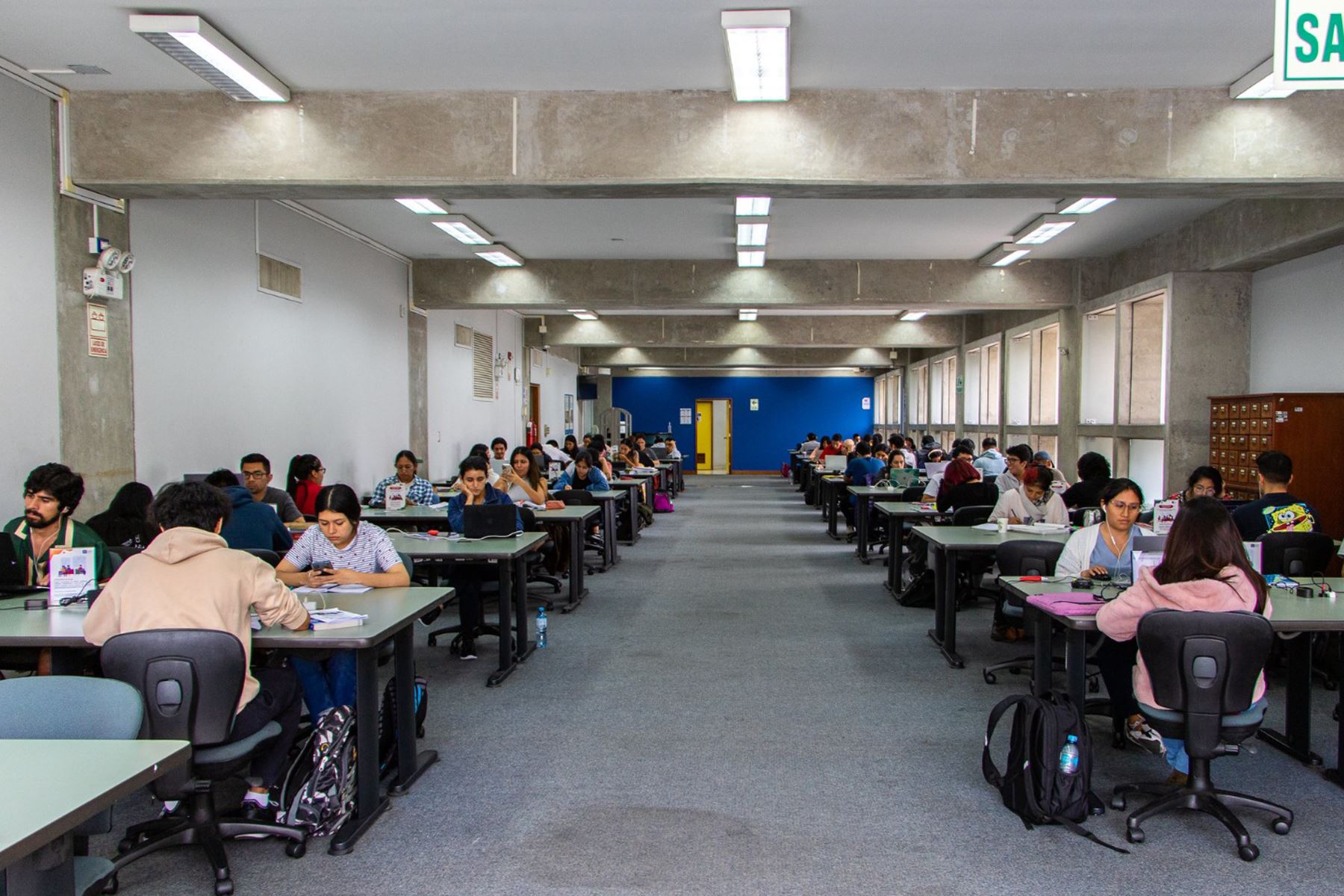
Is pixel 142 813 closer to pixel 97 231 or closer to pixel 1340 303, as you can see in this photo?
pixel 97 231

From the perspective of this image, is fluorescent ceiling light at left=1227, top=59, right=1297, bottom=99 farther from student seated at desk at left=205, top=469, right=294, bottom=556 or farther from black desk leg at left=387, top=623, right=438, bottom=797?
student seated at desk at left=205, top=469, right=294, bottom=556

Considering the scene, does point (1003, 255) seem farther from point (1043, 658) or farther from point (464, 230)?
point (1043, 658)

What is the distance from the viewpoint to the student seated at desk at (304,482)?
7.55 m

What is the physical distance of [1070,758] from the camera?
3.40 meters

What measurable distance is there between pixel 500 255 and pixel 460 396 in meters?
3.27

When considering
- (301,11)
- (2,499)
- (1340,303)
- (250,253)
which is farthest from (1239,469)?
(2,499)

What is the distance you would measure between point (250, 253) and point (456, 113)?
9.48 ft

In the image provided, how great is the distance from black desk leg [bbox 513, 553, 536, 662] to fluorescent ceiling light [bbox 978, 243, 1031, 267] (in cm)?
636

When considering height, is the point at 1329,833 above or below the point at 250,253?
below

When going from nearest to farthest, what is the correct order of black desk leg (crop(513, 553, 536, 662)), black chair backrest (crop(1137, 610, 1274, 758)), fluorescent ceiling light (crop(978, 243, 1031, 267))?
black chair backrest (crop(1137, 610, 1274, 758)) → black desk leg (crop(513, 553, 536, 662)) → fluorescent ceiling light (crop(978, 243, 1031, 267))

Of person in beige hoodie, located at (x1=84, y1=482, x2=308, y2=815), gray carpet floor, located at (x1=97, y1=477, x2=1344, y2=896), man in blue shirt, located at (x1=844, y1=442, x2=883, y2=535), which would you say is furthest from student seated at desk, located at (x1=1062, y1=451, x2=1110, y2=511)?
person in beige hoodie, located at (x1=84, y1=482, x2=308, y2=815)

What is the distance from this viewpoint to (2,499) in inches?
192

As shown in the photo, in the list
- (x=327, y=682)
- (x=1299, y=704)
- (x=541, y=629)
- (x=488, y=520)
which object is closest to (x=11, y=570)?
(x=327, y=682)

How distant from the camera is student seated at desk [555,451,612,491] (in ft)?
33.6
